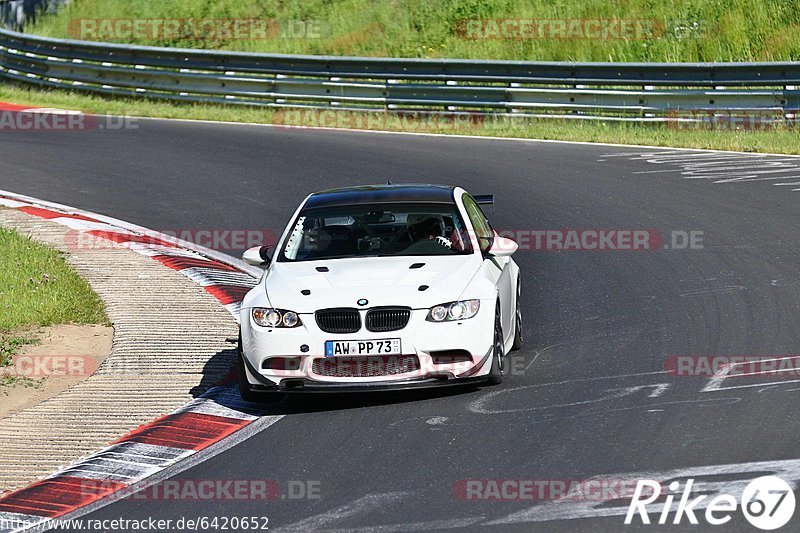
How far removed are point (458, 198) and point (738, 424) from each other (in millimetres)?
3448

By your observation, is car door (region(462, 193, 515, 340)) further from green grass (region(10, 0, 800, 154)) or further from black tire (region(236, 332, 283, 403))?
green grass (region(10, 0, 800, 154))

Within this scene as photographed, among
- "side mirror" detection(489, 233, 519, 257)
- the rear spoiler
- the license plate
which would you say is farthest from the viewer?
the rear spoiler

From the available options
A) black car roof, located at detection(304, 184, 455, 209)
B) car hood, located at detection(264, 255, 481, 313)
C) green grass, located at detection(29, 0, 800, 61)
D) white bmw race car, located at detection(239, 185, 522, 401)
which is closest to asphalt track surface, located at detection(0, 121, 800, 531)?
white bmw race car, located at detection(239, 185, 522, 401)

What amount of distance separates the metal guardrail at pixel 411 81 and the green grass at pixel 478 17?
3824mm

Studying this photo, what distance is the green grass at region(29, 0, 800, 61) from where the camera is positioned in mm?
25906

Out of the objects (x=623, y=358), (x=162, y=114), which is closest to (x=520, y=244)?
(x=623, y=358)

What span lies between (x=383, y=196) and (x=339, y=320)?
71.5 inches

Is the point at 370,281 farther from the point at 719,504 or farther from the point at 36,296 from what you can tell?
the point at 36,296

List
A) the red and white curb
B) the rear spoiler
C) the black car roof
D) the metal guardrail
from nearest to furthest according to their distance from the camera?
the red and white curb < the black car roof < the rear spoiler < the metal guardrail

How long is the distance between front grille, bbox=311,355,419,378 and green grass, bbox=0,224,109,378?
304 cm

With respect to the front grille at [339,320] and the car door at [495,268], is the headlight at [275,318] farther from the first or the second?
the car door at [495,268]

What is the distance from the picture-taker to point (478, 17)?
29734 mm

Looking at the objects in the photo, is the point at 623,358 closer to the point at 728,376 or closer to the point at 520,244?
the point at 728,376

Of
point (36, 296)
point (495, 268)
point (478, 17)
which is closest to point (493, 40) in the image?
point (478, 17)
